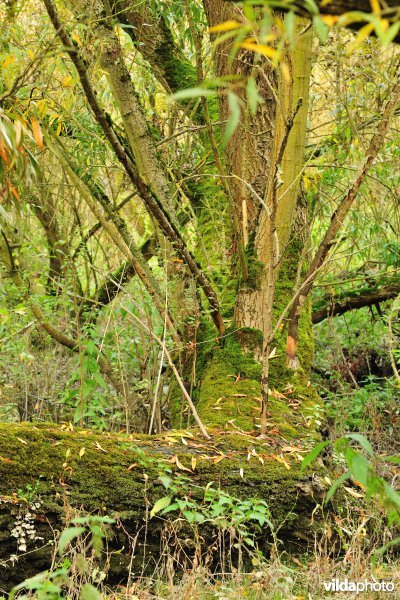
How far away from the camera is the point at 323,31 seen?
3.78ft

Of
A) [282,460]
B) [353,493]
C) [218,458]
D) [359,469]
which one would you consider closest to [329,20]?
[359,469]

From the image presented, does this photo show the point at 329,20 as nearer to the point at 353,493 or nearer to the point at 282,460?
the point at 282,460

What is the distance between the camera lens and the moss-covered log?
264 centimetres

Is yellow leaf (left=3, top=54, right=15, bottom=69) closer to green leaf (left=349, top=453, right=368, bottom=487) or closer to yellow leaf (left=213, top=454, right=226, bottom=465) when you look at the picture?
yellow leaf (left=213, top=454, right=226, bottom=465)

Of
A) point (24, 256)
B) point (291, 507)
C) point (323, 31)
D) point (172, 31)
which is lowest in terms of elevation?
point (291, 507)

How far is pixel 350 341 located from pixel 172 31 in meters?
3.41

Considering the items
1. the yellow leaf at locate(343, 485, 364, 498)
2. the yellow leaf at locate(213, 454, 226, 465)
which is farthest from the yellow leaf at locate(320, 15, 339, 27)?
the yellow leaf at locate(343, 485, 364, 498)

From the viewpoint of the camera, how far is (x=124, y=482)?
2889 millimetres

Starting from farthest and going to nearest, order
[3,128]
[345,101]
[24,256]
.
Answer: [24,256] < [345,101] < [3,128]

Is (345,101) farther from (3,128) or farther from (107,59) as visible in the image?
(3,128)

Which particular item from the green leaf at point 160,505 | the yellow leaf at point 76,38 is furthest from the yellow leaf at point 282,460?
the yellow leaf at point 76,38

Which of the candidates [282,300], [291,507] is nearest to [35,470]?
[291,507]

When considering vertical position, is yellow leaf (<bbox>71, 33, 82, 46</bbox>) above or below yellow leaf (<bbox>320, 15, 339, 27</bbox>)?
above

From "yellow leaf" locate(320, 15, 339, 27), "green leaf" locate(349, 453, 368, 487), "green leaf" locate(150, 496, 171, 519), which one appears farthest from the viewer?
"green leaf" locate(150, 496, 171, 519)
